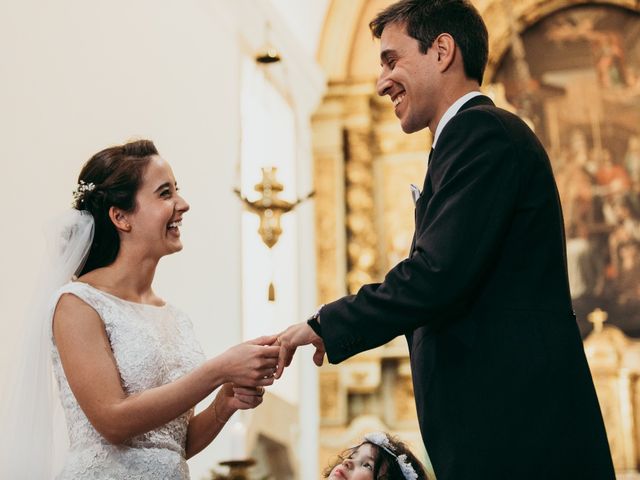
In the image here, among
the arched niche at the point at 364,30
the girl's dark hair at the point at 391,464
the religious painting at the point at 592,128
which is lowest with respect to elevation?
the girl's dark hair at the point at 391,464

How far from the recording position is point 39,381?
398 cm

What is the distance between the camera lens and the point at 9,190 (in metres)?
5.50

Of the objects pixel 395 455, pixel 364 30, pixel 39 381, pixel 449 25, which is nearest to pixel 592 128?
pixel 364 30

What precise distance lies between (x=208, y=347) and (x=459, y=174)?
573 centimetres

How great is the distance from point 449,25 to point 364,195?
9.34m

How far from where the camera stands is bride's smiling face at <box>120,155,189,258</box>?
393cm

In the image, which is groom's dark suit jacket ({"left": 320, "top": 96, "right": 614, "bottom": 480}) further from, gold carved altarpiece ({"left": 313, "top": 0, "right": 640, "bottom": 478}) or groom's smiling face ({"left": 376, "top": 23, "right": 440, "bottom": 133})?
gold carved altarpiece ({"left": 313, "top": 0, "right": 640, "bottom": 478})

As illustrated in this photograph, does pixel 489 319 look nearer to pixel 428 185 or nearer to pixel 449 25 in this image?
pixel 428 185

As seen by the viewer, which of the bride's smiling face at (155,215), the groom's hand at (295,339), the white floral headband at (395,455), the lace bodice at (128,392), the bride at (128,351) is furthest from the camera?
the white floral headband at (395,455)

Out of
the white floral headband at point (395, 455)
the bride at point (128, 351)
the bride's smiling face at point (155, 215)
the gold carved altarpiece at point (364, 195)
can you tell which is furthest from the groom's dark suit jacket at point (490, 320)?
the gold carved altarpiece at point (364, 195)

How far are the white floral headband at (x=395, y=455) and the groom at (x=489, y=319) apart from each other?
1.86 m

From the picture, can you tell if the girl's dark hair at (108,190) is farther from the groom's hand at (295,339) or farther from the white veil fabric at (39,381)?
the groom's hand at (295,339)

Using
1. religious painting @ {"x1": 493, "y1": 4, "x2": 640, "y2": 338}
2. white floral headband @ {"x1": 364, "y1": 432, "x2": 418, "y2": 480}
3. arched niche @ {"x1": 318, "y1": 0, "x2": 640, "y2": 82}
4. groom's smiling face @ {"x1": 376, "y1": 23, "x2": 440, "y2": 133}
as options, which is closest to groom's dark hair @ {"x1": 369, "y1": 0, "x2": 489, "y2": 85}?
groom's smiling face @ {"x1": 376, "y1": 23, "x2": 440, "y2": 133}

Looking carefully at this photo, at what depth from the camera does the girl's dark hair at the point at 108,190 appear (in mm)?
3959
